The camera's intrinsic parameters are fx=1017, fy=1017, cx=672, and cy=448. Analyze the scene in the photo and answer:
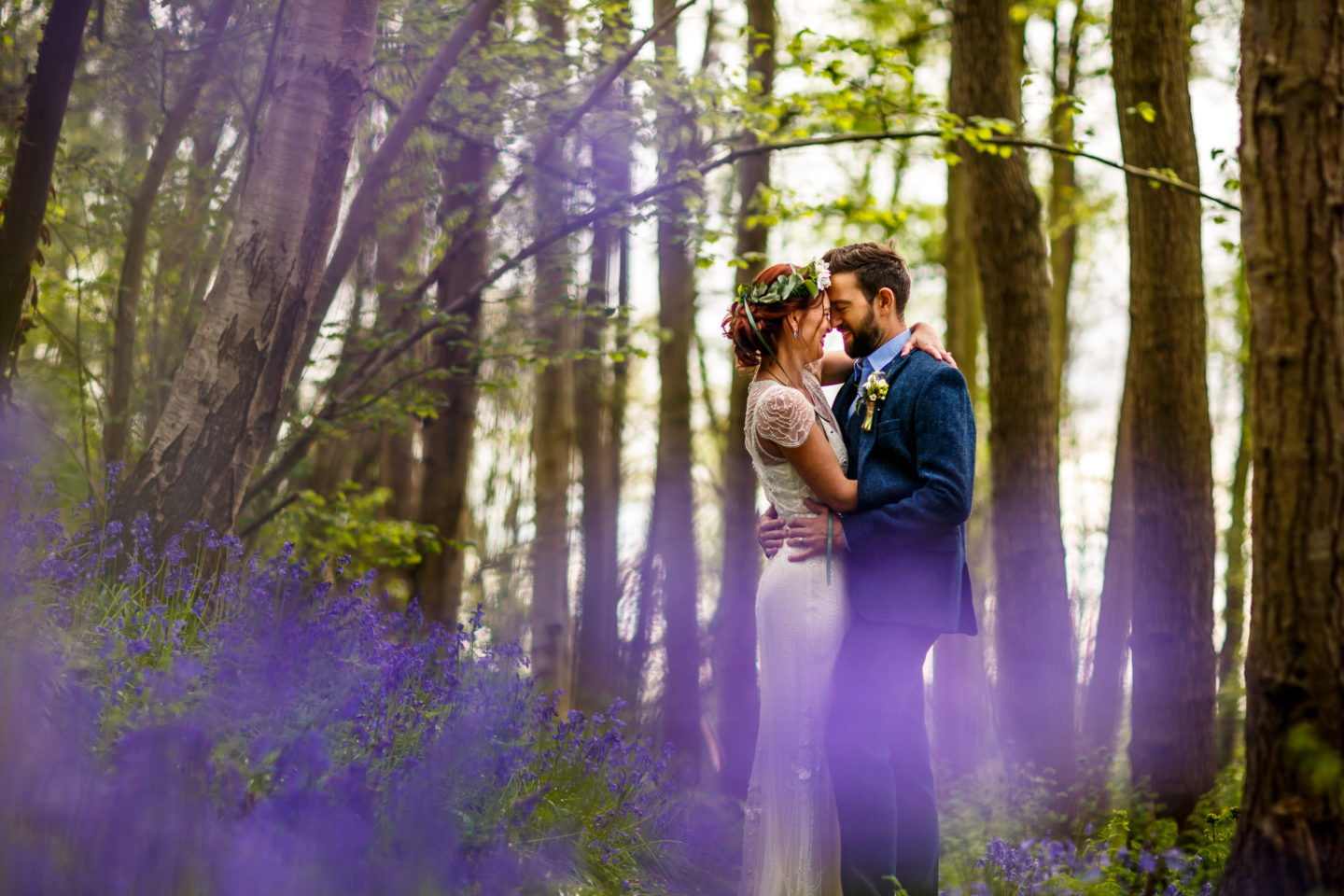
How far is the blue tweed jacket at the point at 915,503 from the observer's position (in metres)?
3.23

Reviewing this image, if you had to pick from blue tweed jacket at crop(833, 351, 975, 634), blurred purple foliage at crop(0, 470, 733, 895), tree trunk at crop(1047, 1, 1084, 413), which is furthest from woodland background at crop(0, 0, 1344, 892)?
tree trunk at crop(1047, 1, 1084, 413)

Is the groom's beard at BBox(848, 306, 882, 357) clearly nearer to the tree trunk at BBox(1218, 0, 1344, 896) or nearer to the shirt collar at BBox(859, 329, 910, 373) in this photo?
the shirt collar at BBox(859, 329, 910, 373)

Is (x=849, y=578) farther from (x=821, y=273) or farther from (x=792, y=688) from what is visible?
(x=821, y=273)

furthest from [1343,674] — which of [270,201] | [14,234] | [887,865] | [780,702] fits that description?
[14,234]

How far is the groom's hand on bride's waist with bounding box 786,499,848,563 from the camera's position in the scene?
337 centimetres

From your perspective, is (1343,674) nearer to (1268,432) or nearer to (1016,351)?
(1268,432)

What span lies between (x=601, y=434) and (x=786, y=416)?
7.68m

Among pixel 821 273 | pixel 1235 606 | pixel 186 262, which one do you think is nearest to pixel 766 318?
pixel 821 273

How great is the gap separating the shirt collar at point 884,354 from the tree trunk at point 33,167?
347cm

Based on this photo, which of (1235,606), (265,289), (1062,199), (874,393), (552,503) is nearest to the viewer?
(874,393)

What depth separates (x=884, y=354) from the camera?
3.56 m

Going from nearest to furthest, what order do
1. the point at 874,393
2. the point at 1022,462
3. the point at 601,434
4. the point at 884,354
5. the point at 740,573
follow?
the point at 874,393, the point at 884,354, the point at 1022,462, the point at 740,573, the point at 601,434

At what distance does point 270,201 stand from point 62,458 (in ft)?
10.9

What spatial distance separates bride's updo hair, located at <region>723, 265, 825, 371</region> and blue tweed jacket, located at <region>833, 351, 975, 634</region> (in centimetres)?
41
